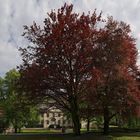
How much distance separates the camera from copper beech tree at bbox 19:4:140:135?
1470 inches

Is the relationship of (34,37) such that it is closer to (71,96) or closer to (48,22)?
(48,22)

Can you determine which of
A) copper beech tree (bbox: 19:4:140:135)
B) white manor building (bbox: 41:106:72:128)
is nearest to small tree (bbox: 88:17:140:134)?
copper beech tree (bbox: 19:4:140:135)

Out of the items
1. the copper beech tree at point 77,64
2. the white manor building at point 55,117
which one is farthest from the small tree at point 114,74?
the white manor building at point 55,117

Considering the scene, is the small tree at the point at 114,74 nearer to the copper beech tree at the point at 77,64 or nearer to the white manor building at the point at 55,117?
the copper beech tree at the point at 77,64

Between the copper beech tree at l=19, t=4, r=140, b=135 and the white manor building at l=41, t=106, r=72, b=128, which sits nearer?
the copper beech tree at l=19, t=4, r=140, b=135

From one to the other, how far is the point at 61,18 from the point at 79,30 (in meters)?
2.47

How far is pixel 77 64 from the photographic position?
37.2m

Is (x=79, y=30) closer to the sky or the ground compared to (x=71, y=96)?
closer to the sky

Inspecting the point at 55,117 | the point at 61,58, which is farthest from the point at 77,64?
the point at 55,117

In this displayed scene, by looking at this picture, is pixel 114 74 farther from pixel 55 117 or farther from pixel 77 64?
pixel 55 117

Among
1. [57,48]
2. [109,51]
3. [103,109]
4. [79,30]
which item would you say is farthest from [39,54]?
[103,109]

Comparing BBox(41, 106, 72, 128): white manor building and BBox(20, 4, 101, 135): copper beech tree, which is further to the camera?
BBox(41, 106, 72, 128): white manor building

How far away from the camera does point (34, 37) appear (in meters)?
39.9

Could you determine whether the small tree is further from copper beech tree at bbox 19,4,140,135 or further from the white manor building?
the white manor building
